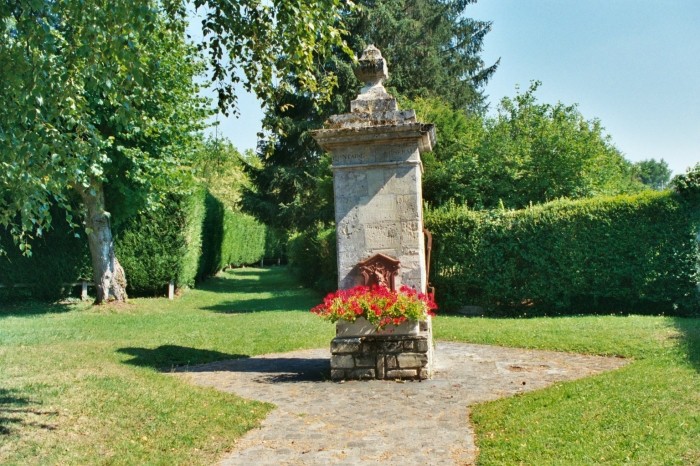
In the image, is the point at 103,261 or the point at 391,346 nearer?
the point at 391,346

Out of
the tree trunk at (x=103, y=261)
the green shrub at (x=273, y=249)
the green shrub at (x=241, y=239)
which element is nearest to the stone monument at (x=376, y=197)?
the tree trunk at (x=103, y=261)

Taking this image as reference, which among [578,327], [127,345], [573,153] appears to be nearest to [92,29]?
[127,345]

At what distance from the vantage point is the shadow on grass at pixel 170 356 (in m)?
9.74

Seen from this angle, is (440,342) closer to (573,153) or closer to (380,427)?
(380,427)

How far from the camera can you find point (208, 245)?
28.0 meters

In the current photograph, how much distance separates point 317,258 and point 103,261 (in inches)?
306

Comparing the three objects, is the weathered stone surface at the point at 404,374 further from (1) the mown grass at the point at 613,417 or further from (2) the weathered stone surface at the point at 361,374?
(1) the mown grass at the point at 613,417

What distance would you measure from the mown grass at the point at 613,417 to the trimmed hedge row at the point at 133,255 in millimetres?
13865

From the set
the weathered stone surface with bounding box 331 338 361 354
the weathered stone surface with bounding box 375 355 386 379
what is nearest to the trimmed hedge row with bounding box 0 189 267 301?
the weathered stone surface with bounding box 331 338 361 354

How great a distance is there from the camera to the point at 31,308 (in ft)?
58.6

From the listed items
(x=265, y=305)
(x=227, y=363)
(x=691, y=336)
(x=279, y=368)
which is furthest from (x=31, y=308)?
(x=691, y=336)

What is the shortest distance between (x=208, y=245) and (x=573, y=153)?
1562cm

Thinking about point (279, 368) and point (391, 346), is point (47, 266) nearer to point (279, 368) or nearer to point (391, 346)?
point (279, 368)

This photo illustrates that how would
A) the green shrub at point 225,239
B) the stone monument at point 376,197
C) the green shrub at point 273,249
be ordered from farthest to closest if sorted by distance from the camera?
1. the green shrub at point 273,249
2. the green shrub at point 225,239
3. the stone monument at point 376,197
